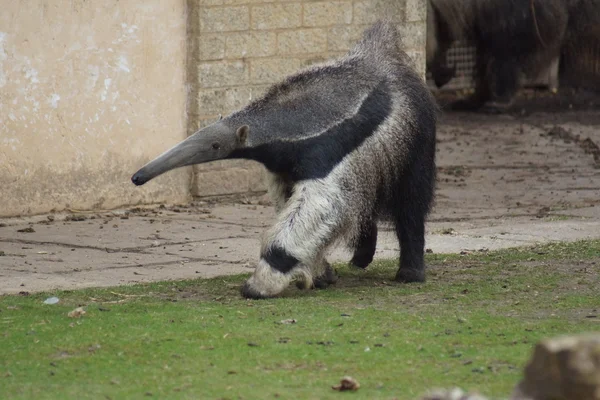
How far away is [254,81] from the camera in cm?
1019

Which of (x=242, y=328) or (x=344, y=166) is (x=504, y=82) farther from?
(x=242, y=328)

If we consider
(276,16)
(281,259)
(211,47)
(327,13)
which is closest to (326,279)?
(281,259)

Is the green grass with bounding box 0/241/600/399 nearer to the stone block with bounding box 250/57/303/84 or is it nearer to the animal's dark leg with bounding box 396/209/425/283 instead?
the animal's dark leg with bounding box 396/209/425/283

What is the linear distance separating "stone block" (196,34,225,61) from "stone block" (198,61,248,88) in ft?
0.18

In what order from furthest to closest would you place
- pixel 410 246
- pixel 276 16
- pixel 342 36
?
pixel 342 36 → pixel 276 16 → pixel 410 246

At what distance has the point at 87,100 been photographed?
9258mm

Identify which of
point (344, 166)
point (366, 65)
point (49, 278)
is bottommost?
point (49, 278)

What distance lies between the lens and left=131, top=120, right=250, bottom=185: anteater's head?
6.27 m

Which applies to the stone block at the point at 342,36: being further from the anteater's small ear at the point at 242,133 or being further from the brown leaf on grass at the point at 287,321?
the brown leaf on grass at the point at 287,321

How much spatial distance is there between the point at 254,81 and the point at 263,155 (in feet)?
12.9

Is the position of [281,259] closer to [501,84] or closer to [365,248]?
[365,248]

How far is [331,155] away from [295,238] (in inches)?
18.2

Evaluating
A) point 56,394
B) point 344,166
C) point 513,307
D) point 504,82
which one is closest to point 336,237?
point 344,166

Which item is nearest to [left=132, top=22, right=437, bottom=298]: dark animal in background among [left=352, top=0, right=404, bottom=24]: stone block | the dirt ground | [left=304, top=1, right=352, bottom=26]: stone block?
the dirt ground
